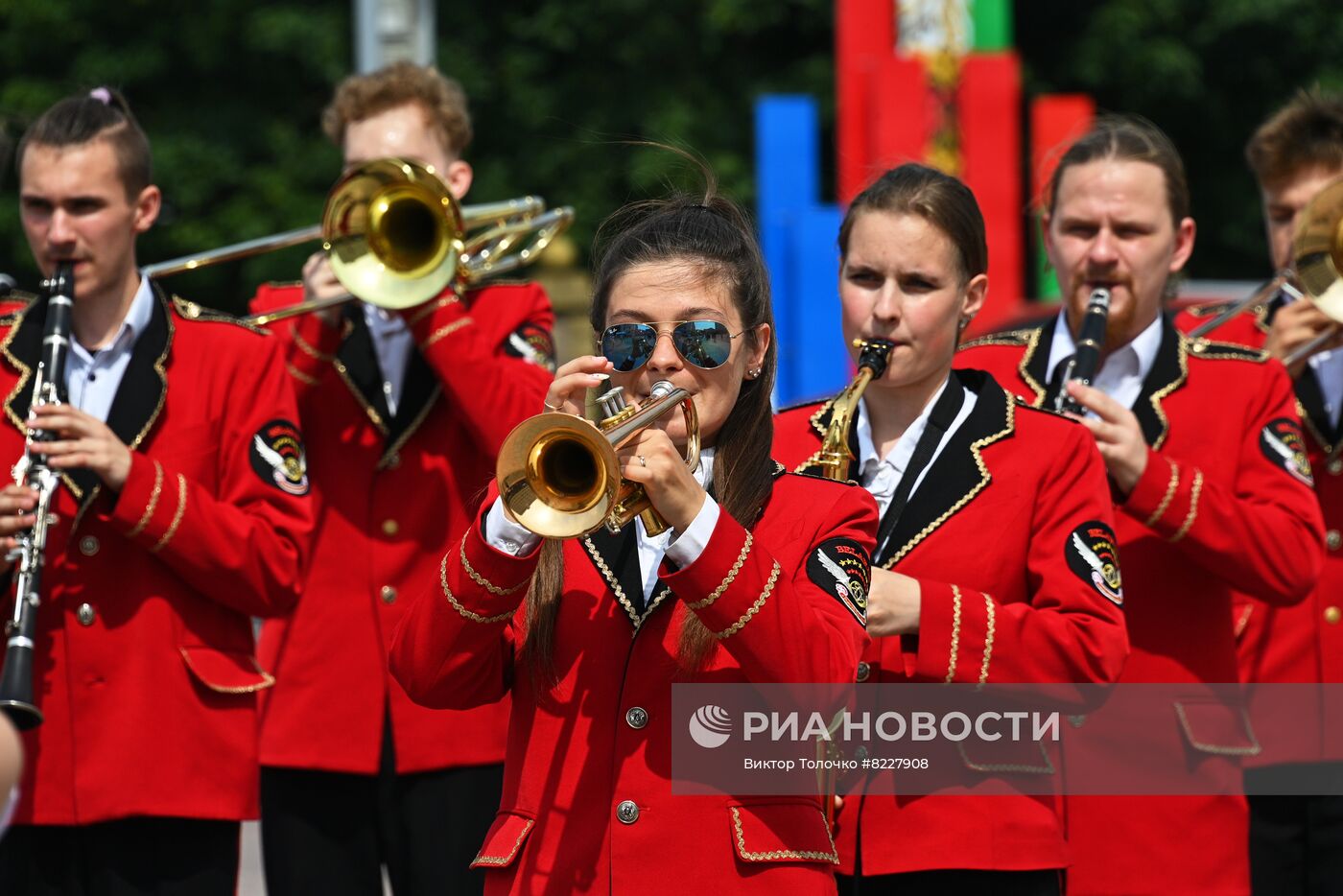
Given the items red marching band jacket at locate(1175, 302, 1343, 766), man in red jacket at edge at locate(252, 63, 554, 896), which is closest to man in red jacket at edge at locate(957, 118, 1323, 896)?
red marching band jacket at locate(1175, 302, 1343, 766)

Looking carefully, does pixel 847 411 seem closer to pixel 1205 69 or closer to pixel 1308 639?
pixel 1308 639

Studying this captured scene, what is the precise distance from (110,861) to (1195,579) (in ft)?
7.73

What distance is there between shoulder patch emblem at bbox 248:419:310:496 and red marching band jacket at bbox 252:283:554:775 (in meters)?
0.33

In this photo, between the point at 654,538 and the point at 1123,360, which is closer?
the point at 654,538

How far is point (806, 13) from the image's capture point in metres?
20.3

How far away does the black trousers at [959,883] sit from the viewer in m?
3.85

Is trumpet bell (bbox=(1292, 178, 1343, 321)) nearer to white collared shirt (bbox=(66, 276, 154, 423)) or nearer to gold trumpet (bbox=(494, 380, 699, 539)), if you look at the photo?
gold trumpet (bbox=(494, 380, 699, 539))

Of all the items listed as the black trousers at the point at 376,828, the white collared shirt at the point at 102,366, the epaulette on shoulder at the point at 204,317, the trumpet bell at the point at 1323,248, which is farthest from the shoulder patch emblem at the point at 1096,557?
the white collared shirt at the point at 102,366

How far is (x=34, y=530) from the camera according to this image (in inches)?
169

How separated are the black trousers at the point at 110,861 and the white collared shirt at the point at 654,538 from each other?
1.57 meters

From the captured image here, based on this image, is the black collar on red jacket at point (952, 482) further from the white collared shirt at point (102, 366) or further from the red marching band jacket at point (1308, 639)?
the white collared shirt at point (102, 366)

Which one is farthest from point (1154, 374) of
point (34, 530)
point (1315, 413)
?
point (34, 530)

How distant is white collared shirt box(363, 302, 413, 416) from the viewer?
5.11 m

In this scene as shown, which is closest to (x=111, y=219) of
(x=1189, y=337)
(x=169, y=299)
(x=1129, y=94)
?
(x=169, y=299)
